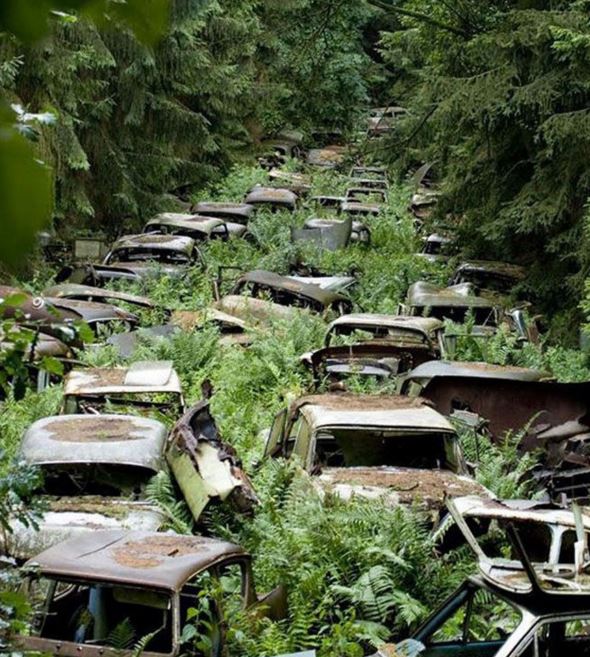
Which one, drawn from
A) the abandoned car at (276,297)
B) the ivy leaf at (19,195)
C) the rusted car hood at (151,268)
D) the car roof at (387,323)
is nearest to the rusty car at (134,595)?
the ivy leaf at (19,195)

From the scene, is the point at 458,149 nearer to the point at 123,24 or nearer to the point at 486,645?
the point at 486,645

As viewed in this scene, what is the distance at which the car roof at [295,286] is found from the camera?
671 inches

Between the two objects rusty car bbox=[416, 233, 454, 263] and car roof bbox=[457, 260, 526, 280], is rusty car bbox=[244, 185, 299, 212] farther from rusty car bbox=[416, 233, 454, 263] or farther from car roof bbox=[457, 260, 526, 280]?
car roof bbox=[457, 260, 526, 280]

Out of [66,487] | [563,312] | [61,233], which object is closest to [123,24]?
[66,487]

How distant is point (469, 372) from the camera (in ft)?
38.1

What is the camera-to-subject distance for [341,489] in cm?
820

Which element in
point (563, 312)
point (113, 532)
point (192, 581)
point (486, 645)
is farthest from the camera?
point (563, 312)

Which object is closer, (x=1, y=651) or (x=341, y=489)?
(x=1, y=651)

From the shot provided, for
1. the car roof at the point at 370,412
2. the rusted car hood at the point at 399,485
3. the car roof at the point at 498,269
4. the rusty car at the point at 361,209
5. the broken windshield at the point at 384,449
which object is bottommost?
the rusted car hood at the point at 399,485

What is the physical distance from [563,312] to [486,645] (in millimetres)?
14609

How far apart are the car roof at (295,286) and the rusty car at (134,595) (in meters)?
10.7

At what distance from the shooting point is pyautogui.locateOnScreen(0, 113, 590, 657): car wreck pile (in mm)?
5297

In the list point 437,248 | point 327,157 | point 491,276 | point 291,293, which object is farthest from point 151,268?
point 327,157

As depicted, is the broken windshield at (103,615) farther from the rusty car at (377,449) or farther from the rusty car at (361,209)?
the rusty car at (361,209)
